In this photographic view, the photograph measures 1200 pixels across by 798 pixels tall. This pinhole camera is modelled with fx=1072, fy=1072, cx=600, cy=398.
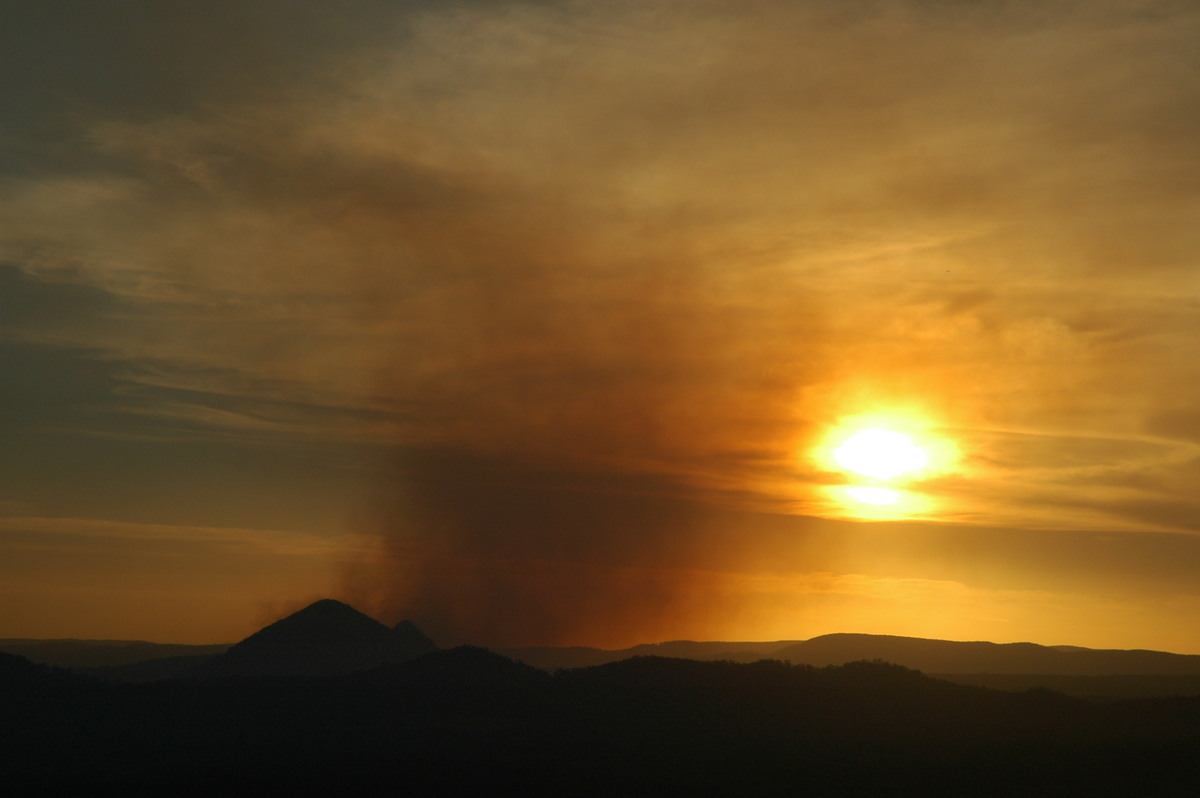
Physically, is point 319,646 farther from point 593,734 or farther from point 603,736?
point 603,736

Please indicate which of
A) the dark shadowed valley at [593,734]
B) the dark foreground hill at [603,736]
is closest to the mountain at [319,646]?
the dark shadowed valley at [593,734]

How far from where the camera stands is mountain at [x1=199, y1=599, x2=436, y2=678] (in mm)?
157500

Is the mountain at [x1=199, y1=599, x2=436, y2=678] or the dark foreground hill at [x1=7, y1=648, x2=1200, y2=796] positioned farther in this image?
the mountain at [x1=199, y1=599, x2=436, y2=678]

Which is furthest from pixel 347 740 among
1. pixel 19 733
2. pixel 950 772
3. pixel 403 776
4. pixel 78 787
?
pixel 950 772

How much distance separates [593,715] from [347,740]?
76.5 feet

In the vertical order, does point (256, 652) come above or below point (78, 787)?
above

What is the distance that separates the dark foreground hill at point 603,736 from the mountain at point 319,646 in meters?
36.0

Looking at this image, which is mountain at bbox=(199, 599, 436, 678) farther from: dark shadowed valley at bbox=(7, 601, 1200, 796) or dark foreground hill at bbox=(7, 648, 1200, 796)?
dark foreground hill at bbox=(7, 648, 1200, 796)

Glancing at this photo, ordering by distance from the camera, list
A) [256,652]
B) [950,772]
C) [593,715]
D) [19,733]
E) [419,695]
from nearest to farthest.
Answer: [950,772] → [19,733] → [593,715] → [419,695] → [256,652]

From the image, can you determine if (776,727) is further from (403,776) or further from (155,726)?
(155,726)

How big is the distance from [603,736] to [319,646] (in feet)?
261

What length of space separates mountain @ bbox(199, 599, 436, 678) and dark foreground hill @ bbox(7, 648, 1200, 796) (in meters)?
36.0

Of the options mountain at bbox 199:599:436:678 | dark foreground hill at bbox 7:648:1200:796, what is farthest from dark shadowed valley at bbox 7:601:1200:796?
mountain at bbox 199:599:436:678

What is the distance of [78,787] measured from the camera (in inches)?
3322
